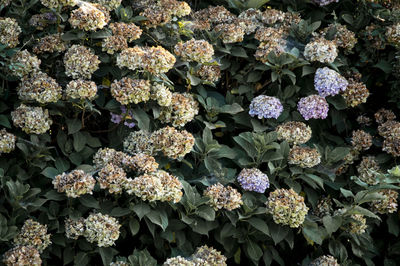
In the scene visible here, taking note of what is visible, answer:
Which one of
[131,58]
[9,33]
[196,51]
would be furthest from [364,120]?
[9,33]

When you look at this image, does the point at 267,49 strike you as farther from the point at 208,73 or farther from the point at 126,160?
the point at 126,160

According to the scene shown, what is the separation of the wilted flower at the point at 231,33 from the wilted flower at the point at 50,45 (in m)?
1.04

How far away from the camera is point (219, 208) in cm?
315

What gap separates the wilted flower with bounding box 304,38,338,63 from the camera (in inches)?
150

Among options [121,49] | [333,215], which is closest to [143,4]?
[121,49]

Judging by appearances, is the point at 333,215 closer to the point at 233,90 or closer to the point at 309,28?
the point at 233,90

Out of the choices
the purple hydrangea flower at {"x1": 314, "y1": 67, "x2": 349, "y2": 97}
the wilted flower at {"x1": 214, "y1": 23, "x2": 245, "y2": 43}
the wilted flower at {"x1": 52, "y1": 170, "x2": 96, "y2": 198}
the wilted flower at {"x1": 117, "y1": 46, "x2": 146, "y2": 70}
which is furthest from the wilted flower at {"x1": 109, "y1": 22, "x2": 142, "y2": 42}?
the purple hydrangea flower at {"x1": 314, "y1": 67, "x2": 349, "y2": 97}

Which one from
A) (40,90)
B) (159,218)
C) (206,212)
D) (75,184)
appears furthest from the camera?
(40,90)

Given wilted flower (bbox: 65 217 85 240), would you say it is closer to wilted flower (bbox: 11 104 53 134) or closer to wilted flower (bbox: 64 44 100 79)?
wilted flower (bbox: 11 104 53 134)

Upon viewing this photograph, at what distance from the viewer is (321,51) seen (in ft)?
12.5

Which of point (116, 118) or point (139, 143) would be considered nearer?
point (139, 143)

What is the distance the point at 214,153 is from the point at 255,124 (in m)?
0.40

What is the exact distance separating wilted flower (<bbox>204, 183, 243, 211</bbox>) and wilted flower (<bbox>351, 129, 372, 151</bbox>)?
3.51ft

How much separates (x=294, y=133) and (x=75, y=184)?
1392 mm
